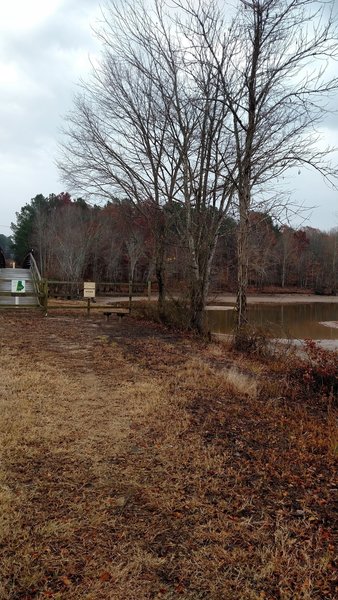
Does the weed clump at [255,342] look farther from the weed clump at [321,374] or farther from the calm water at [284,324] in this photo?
the weed clump at [321,374]

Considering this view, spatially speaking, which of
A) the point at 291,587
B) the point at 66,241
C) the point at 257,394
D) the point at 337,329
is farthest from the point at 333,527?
the point at 66,241

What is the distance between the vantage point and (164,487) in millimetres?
3113

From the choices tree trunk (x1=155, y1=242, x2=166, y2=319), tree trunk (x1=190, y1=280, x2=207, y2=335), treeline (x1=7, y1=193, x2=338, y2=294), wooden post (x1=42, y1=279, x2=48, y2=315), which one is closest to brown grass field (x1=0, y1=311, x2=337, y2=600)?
tree trunk (x1=190, y1=280, x2=207, y2=335)

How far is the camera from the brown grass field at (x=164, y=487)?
2.18m

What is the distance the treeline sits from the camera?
13023 mm

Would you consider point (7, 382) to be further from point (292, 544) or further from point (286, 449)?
point (292, 544)

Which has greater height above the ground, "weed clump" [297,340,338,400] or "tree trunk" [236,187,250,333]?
"tree trunk" [236,187,250,333]

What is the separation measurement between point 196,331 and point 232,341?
2049mm

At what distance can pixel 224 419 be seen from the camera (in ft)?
15.2

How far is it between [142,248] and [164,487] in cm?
3093

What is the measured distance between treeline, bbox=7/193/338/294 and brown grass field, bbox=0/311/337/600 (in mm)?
5911

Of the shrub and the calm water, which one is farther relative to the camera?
the calm water

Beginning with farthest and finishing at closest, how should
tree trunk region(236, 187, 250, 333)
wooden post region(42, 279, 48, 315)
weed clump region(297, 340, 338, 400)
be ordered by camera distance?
wooden post region(42, 279, 48, 315)
tree trunk region(236, 187, 250, 333)
weed clump region(297, 340, 338, 400)

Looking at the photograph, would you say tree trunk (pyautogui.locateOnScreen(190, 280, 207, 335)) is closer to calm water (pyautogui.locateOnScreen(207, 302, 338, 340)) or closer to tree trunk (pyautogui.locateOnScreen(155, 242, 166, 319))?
calm water (pyautogui.locateOnScreen(207, 302, 338, 340))
